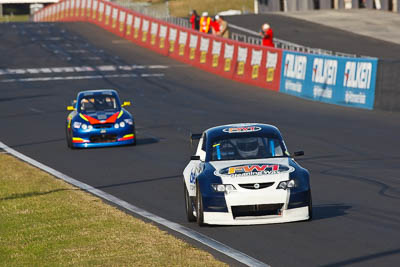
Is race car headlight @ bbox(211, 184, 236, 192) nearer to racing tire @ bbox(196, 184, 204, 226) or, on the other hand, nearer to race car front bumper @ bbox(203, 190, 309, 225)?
race car front bumper @ bbox(203, 190, 309, 225)

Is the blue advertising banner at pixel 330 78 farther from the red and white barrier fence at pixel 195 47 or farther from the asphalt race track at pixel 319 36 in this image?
the asphalt race track at pixel 319 36

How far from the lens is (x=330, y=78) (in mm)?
31203

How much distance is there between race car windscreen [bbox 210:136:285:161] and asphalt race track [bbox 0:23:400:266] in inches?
39.5

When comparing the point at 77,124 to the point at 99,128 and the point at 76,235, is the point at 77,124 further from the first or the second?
the point at 76,235

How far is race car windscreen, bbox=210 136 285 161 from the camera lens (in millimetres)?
12305

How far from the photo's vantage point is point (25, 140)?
24812 millimetres

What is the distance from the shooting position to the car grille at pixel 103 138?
23.0 meters

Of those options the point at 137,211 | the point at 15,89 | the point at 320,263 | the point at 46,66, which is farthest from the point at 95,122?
the point at 46,66

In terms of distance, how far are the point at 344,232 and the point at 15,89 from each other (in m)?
30.2

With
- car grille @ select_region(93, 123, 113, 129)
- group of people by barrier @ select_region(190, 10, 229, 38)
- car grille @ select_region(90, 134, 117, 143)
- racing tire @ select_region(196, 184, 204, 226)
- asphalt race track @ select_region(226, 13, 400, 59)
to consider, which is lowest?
asphalt race track @ select_region(226, 13, 400, 59)

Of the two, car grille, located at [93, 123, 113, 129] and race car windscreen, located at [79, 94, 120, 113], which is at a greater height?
race car windscreen, located at [79, 94, 120, 113]

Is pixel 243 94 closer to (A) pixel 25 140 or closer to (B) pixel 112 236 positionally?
(A) pixel 25 140

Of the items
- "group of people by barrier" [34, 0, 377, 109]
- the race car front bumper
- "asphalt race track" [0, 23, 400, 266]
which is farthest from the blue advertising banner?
the race car front bumper

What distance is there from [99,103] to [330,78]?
32.6 feet
